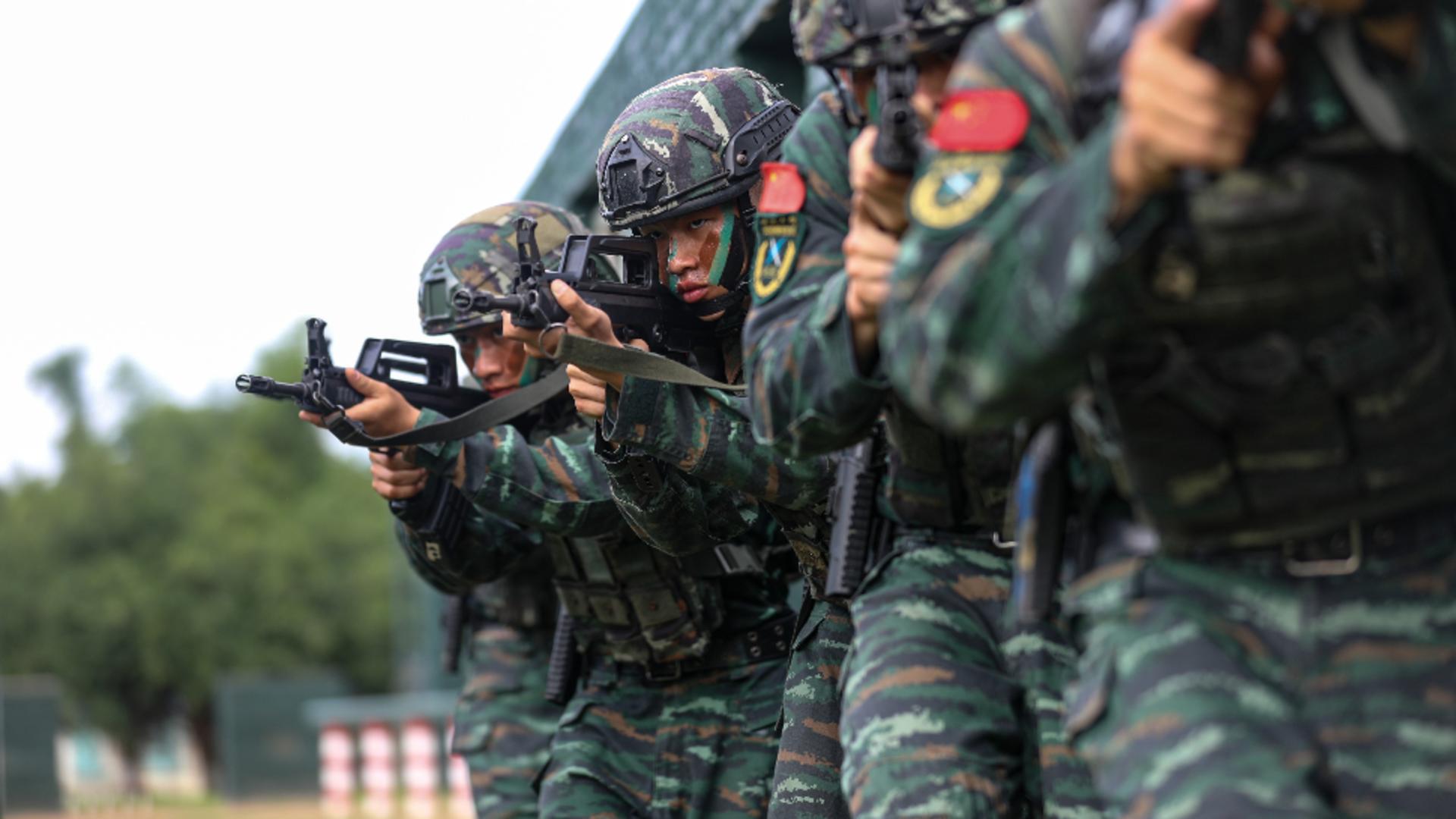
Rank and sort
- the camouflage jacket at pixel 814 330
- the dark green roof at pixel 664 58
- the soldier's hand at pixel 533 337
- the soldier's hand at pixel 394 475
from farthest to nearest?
1. the dark green roof at pixel 664 58
2. the soldier's hand at pixel 394 475
3. the soldier's hand at pixel 533 337
4. the camouflage jacket at pixel 814 330

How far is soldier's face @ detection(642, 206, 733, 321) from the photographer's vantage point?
225 inches

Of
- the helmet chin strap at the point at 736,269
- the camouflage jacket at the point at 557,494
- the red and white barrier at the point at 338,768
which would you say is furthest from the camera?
the red and white barrier at the point at 338,768

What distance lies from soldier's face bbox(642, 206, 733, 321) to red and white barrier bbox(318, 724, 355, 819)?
22.9 meters

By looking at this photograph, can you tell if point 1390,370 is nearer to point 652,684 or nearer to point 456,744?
point 652,684

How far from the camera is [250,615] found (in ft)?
181

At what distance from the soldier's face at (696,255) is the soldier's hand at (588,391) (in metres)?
0.43

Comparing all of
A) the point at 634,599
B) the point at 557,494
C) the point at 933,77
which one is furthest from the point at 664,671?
the point at 933,77

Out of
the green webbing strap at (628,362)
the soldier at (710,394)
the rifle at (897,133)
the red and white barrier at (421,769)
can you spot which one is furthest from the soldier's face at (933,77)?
the red and white barrier at (421,769)

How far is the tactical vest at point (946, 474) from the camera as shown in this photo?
4.07m

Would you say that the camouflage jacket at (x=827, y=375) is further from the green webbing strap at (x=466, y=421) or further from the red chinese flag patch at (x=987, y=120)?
the green webbing strap at (x=466, y=421)

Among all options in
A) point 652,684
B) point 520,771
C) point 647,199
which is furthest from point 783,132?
point 520,771

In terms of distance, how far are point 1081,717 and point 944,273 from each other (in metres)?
0.75

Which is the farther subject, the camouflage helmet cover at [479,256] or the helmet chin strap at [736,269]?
the camouflage helmet cover at [479,256]

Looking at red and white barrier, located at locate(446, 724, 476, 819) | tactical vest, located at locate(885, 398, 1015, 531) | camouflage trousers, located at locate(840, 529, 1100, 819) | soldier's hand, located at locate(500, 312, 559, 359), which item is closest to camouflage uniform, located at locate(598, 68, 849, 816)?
soldier's hand, located at locate(500, 312, 559, 359)
